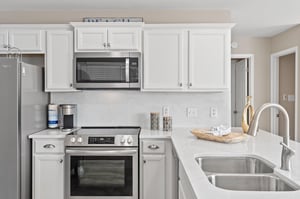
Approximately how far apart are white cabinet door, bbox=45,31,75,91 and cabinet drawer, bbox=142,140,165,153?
1098 millimetres

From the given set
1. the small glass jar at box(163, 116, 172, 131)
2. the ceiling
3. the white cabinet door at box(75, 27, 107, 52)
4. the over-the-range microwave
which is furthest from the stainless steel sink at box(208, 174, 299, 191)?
the ceiling

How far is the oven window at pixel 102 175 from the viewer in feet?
9.43

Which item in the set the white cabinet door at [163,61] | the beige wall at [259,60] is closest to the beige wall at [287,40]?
the beige wall at [259,60]

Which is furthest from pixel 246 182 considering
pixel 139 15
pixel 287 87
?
pixel 287 87

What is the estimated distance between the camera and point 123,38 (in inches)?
127

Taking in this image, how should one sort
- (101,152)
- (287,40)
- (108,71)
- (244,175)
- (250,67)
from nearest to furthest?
1. (244,175)
2. (101,152)
3. (108,71)
4. (287,40)
5. (250,67)

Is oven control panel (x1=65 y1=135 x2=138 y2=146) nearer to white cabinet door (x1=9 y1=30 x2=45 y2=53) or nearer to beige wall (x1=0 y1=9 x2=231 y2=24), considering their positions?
white cabinet door (x1=9 y1=30 x2=45 y2=53)

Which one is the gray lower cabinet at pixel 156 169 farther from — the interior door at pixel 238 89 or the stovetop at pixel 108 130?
the interior door at pixel 238 89

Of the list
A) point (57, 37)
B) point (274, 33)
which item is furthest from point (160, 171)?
point (274, 33)

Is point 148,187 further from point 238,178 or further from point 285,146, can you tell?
point 285,146

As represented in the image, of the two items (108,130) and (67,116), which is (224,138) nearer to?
(108,130)

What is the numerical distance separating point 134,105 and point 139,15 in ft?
3.72

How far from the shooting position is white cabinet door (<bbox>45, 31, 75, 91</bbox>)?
325 centimetres

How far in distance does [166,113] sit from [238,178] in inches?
80.2
